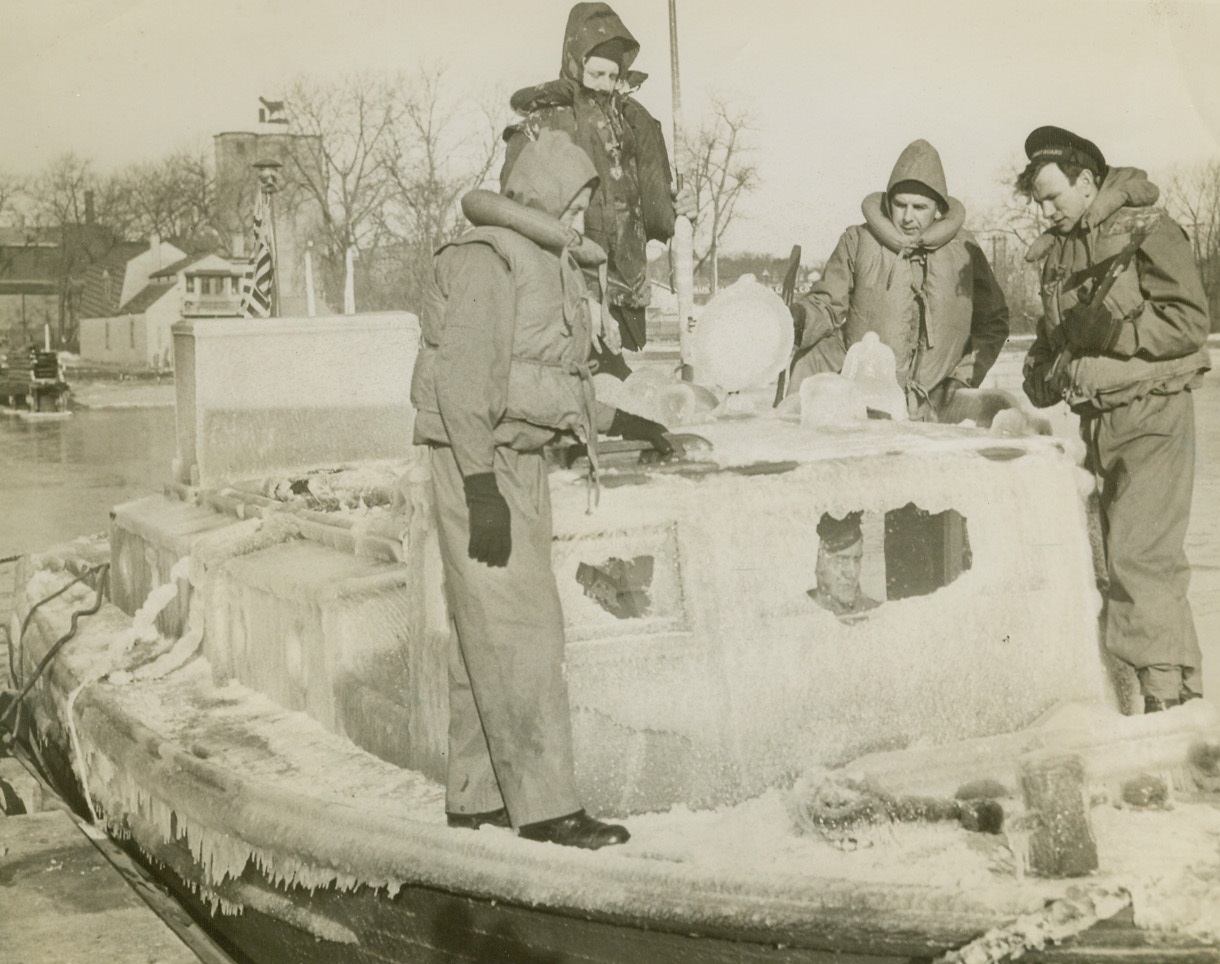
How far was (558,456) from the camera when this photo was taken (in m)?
4.68

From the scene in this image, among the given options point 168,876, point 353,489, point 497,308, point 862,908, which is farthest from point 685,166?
point 862,908

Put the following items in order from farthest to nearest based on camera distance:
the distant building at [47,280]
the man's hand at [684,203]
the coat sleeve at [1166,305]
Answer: the distant building at [47,280] < the man's hand at [684,203] < the coat sleeve at [1166,305]

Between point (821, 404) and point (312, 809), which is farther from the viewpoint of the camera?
point (821, 404)

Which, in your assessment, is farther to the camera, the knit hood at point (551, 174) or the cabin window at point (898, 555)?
the cabin window at point (898, 555)

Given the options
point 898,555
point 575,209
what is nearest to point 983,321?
point 898,555

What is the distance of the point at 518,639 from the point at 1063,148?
2.52 m

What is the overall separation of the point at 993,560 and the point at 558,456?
131cm

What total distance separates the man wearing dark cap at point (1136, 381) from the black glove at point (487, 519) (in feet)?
6.62

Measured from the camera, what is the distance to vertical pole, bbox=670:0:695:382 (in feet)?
21.7

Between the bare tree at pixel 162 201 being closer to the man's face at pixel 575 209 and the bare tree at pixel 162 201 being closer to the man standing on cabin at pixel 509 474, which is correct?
the man's face at pixel 575 209

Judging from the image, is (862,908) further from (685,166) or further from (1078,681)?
(685,166)

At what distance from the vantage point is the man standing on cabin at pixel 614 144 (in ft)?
20.1

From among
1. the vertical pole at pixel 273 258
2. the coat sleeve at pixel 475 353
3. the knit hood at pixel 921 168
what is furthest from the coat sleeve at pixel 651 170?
the vertical pole at pixel 273 258

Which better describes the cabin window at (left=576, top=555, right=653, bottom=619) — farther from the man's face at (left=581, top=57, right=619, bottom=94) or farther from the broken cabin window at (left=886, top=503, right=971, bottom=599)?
the man's face at (left=581, top=57, right=619, bottom=94)
